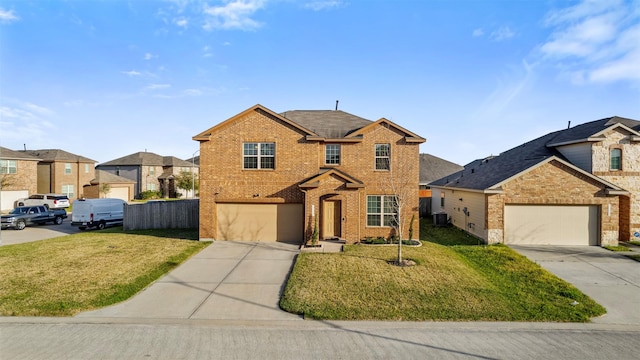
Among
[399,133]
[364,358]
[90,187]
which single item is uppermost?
[399,133]

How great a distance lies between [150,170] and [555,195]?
51.1 m

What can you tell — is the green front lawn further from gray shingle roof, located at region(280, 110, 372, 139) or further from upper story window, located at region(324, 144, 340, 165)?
gray shingle roof, located at region(280, 110, 372, 139)

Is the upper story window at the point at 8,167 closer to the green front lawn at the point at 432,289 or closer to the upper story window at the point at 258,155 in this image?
the upper story window at the point at 258,155

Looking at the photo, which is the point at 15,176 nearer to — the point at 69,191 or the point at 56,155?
the point at 56,155

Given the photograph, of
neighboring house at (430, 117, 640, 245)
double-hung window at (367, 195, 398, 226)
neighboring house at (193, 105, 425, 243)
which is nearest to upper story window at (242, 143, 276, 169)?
neighboring house at (193, 105, 425, 243)

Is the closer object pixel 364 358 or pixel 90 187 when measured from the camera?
pixel 364 358

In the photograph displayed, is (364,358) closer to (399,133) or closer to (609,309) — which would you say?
(609,309)

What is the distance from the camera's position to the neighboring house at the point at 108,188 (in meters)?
38.7

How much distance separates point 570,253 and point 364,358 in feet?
46.3

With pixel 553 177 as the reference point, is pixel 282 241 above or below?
below

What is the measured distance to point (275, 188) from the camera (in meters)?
17.0

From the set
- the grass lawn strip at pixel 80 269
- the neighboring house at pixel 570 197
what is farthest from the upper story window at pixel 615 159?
the grass lawn strip at pixel 80 269

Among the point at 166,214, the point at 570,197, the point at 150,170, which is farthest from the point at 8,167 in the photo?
the point at 570,197

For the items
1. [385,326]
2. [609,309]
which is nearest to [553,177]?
[609,309]
